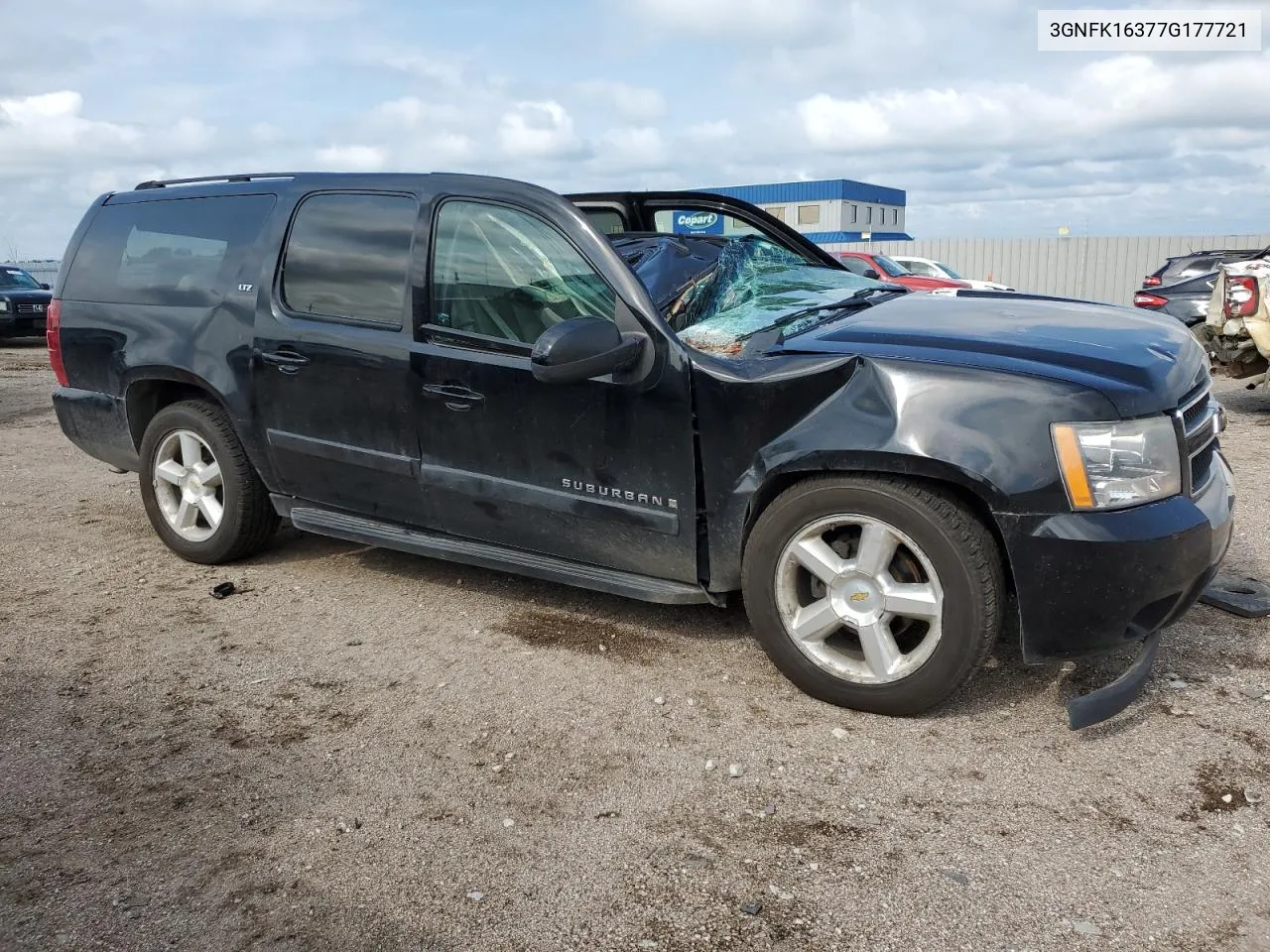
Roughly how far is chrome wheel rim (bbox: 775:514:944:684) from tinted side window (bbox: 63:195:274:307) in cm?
289

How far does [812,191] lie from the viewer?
150 feet

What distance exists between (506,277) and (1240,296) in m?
7.46

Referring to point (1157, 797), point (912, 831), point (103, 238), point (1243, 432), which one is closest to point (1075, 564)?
point (1157, 797)

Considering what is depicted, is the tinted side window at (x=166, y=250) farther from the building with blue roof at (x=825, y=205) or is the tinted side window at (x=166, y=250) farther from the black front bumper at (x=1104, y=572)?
the building with blue roof at (x=825, y=205)

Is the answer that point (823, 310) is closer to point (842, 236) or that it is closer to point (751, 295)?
point (751, 295)

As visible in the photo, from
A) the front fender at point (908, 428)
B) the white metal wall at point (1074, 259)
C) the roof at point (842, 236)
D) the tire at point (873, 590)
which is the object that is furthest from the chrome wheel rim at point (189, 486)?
the roof at point (842, 236)

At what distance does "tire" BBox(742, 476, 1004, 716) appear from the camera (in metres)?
3.05

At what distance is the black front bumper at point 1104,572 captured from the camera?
115 inches

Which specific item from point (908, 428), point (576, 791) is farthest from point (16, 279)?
point (908, 428)

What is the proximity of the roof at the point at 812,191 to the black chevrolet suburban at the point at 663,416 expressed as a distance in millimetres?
40975

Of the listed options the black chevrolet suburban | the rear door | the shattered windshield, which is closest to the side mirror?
the black chevrolet suburban

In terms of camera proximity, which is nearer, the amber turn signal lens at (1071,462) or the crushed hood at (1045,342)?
the amber turn signal lens at (1071,462)

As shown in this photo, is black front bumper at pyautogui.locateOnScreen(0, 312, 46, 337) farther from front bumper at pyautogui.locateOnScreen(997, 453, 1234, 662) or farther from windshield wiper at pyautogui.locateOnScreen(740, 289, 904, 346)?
front bumper at pyautogui.locateOnScreen(997, 453, 1234, 662)

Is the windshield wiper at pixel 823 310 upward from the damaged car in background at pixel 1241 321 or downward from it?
upward
